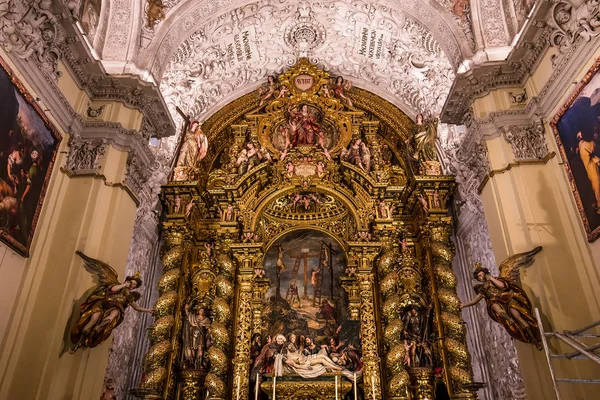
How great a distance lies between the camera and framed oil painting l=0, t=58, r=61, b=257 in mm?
5934

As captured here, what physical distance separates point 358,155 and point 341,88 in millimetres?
2397

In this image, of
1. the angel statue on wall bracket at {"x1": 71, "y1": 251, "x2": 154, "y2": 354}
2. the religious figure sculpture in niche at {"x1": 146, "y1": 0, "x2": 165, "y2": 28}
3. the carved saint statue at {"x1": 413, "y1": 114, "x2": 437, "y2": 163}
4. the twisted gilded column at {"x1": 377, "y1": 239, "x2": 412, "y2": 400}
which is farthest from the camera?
the carved saint statue at {"x1": 413, "y1": 114, "x2": 437, "y2": 163}

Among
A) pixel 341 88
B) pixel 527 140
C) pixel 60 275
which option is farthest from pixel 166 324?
pixel 341 88

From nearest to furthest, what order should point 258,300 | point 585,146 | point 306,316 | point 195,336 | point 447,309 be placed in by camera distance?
1. point 585,146
2. point 447,309
3. point 195,336
4. point 306,316
5. point 258,300

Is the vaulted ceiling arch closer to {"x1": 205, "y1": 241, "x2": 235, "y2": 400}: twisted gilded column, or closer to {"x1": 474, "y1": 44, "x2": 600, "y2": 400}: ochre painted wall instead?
{"x1": 474, "y1": 44, "x2": 600, "y2": 400}: ochre painted wall

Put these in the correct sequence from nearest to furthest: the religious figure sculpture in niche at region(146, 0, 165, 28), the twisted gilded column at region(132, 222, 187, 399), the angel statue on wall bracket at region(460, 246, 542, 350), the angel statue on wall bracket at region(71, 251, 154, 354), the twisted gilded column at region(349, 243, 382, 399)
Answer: the angel statue on wall bracket at region(460, 246, 542, 350) < the angel statue on wall bracket at region(71, 251, 154, 354) < the twisted gilded column at region(132, 222, 187, 399) < the twisted gilded column at region(349, 243, 382, 399) < the religious figure sculpture in niche at region(146, 0, 165, 28)

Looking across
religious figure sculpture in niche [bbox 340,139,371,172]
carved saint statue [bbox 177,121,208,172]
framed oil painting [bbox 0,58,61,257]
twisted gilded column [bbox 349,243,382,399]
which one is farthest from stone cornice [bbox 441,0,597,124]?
framed oil painting [bbox 0,58,61,257]

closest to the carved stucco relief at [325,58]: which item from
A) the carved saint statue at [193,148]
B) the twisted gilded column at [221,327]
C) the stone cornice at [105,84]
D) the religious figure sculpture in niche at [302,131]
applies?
the carved saint statue at [193,148]

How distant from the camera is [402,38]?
38.0 ft

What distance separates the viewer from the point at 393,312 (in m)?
9.80

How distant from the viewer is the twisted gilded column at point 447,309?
8758mm

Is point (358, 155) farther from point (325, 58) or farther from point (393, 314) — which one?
point (393, 314)

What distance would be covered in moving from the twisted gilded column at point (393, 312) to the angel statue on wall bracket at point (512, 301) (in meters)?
3.19

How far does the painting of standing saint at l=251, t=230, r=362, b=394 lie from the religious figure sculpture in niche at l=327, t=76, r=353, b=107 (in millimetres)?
4230
